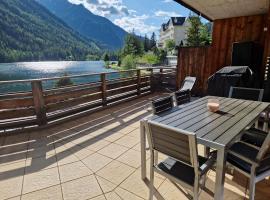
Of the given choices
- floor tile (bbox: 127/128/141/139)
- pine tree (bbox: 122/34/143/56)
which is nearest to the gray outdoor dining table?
floor tile (bbox: 127/128/141/139)

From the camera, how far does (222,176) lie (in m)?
1.41

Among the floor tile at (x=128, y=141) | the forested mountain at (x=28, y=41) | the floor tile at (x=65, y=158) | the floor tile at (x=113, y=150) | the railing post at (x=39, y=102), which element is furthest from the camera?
the forested mountain at (x=28, y=41)

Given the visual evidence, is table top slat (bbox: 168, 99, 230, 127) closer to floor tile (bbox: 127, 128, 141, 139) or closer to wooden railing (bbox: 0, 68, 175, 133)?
floor tile (bbox: 127, 128, 141, 139)

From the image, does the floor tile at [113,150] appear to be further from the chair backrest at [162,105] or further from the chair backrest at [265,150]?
the chair backrest at [265,150]

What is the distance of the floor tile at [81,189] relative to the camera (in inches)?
74.4

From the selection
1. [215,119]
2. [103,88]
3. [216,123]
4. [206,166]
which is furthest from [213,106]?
[103,88]

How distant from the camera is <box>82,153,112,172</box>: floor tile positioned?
2.39 meters

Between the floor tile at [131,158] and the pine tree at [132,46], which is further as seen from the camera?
the pine tree at [132,46]

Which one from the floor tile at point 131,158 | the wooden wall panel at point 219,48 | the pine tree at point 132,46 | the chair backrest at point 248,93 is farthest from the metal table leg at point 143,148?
the pine tree at point 132,46

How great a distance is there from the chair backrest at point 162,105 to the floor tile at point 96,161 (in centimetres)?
98

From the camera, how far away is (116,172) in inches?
89.6

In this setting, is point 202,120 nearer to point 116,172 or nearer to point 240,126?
point 240,126

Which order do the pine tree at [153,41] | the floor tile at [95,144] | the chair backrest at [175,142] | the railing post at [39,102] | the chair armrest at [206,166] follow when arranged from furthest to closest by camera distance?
the pine tree at [153,41], the railing post at [39,102], the floor tile at [95,144], the chair armrest at [206,166], the chair backrest at [175,142]

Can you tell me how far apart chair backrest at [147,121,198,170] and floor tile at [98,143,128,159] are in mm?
1242
